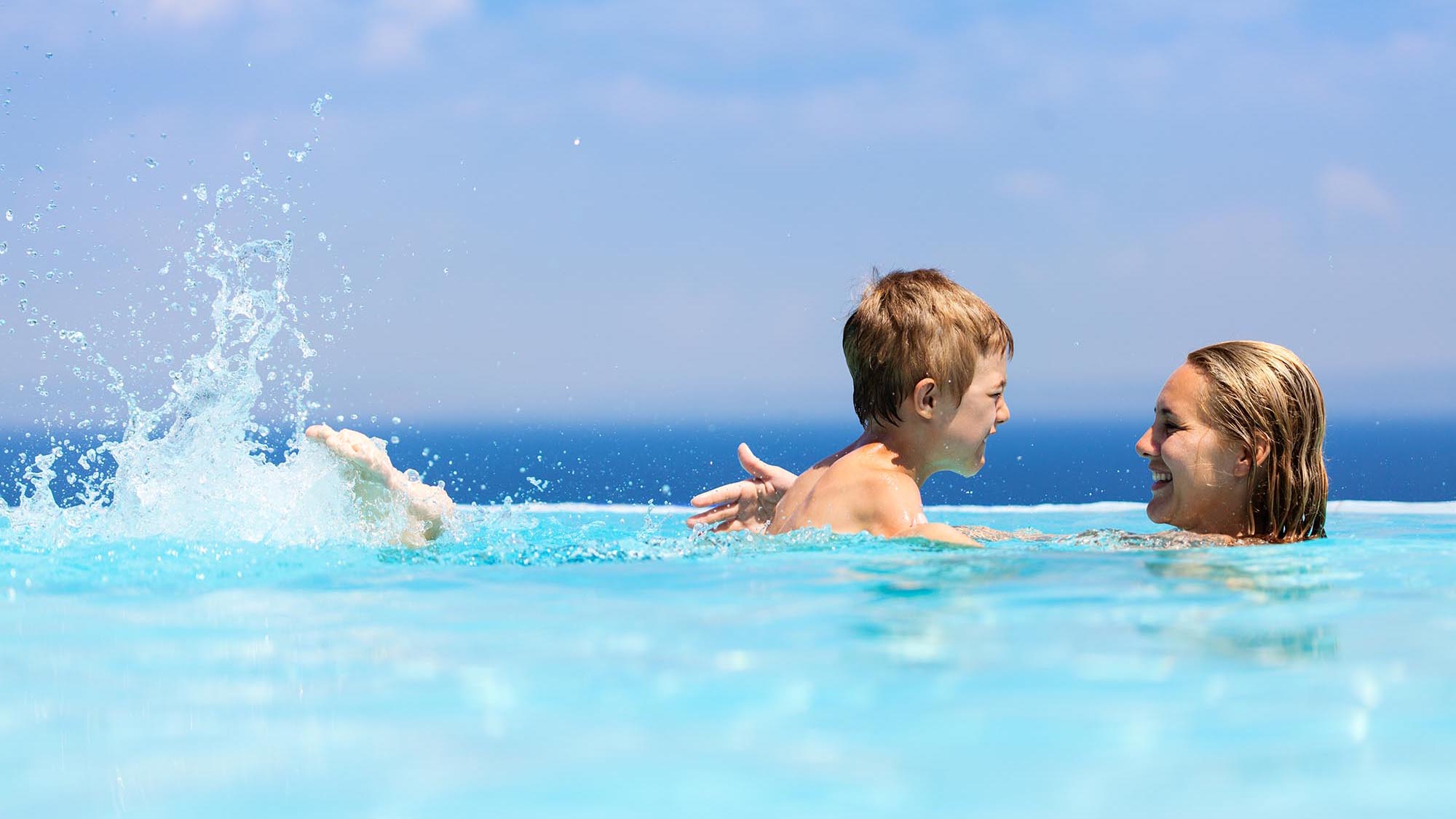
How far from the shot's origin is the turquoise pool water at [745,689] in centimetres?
179

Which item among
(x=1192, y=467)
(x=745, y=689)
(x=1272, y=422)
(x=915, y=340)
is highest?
(x=915, y=340)

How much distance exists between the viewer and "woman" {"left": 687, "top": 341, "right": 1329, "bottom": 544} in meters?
4.13

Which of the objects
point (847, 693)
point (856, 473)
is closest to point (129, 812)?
point (847, 693)

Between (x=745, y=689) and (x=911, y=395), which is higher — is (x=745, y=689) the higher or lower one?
the lower one

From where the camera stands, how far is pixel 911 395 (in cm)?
426

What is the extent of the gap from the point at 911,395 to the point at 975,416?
9.6 inches

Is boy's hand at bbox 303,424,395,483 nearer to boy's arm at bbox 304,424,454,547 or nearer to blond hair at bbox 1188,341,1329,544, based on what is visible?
boy's arm at bbox 304,424,454,547

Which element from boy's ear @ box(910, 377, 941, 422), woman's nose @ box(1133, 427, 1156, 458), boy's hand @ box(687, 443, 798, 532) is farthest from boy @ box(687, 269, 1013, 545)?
woman's nose @ box(1133, 427, 1156, 458)

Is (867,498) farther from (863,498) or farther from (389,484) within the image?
(389,484)

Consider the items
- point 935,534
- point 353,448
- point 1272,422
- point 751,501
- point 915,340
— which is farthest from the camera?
point 751,501

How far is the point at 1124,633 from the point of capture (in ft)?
8.71

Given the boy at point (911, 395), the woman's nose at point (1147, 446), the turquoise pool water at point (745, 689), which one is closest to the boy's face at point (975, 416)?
the boy at point (911, 395)

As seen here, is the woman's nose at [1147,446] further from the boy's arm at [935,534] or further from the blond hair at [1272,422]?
the boy's arm at [935,534]

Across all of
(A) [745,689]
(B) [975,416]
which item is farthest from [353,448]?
(A) [745,689]
